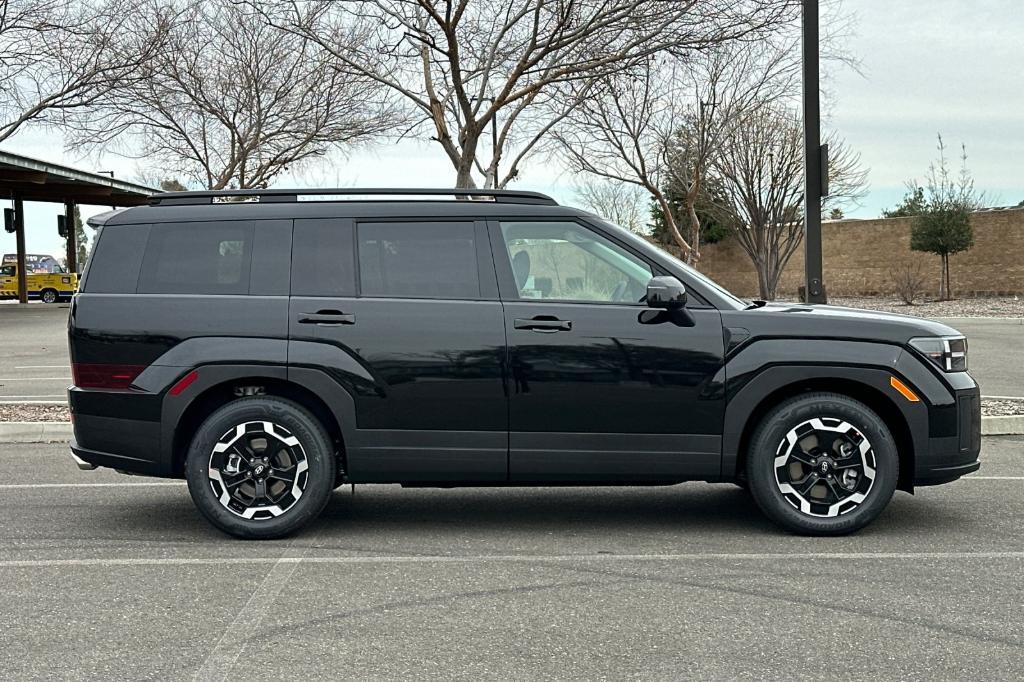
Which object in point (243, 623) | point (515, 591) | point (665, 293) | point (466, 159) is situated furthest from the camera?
point (466, 159)

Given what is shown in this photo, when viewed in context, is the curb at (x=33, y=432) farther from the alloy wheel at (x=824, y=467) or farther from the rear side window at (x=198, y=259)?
the alloy wheel at (x=824, y=467)

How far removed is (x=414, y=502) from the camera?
752 centimetres

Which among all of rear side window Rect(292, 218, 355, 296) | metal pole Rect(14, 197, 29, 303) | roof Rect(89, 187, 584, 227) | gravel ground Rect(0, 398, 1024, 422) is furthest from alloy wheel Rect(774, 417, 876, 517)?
metal pole Rect(14, 197, 29, 303)

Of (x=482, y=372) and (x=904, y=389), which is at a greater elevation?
(x=482, y=372)

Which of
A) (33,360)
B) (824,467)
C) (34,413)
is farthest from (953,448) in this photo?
(33,360)

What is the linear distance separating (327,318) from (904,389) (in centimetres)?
323

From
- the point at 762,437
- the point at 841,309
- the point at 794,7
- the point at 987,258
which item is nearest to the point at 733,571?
the point at 762,437

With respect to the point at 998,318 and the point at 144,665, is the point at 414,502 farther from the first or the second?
the point at 998,318

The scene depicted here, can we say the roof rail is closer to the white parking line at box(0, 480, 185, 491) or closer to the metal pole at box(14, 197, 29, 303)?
the white parking line at box(0, 480, 185, 491)

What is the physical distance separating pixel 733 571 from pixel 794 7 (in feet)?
34.3

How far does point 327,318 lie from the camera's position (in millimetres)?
6270

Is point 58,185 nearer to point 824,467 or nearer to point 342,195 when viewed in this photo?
point 342,195

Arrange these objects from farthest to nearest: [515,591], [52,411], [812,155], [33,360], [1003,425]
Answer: [33,360] → [52,411] → [812,155] → [1003,425] → [515,591]

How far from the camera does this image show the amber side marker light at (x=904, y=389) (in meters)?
6.16
